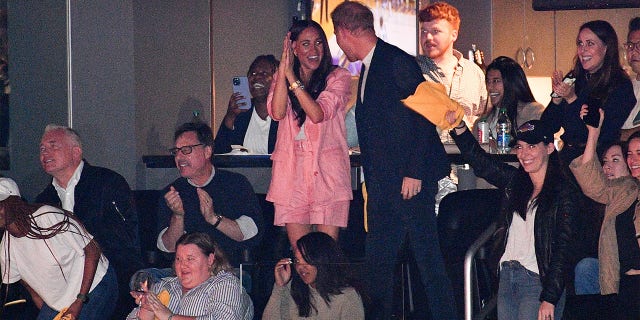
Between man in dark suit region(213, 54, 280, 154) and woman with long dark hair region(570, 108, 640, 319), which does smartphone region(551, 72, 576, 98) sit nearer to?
woman with long dark hair region(570, 108, 640, 319)

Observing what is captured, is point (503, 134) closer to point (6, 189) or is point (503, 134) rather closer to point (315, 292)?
point (315, 292)

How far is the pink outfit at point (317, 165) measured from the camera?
4.82 metres

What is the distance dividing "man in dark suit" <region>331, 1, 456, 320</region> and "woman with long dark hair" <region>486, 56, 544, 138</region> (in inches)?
39.4

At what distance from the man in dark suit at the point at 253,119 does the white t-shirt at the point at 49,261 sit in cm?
153

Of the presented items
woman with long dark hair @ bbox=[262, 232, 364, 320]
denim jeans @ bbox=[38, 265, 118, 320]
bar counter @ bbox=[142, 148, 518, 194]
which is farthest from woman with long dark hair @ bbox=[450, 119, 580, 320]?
denim jeans @ bbox=[38, 265, 118, 320]

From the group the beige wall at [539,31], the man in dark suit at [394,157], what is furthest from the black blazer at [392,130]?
the beige wall at [539,31]

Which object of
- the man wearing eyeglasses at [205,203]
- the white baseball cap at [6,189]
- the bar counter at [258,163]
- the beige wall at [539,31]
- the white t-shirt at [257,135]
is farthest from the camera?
the beige wall at [539,31]

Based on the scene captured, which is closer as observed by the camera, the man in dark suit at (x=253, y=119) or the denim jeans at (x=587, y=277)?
the denim jeans at (x=587, y=277)

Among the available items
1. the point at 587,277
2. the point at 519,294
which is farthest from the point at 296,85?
the point at 587,277

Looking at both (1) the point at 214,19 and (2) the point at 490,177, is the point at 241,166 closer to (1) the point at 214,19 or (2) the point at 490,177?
(2) the point at 490,177

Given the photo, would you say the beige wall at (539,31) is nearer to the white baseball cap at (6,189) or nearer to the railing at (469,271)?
the railing at (469,271)

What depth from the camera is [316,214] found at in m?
4.80

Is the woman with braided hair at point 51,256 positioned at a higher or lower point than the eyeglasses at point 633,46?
lower

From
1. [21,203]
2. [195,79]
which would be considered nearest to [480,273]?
[21,203]
